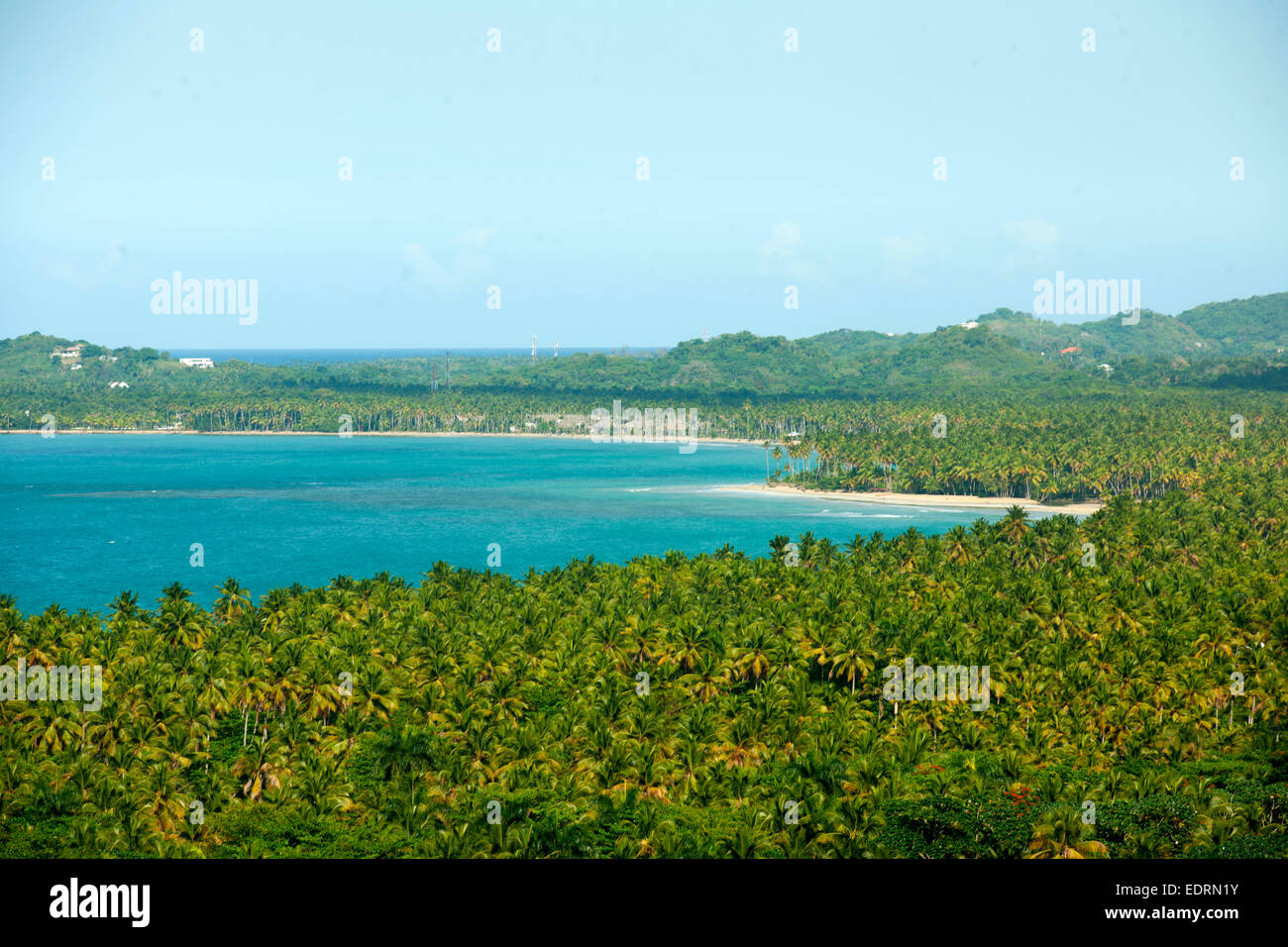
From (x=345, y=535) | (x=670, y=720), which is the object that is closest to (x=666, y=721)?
(x=670, y=720)

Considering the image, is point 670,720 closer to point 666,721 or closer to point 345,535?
point 666,721

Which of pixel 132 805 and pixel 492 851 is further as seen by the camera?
pixel 132 805

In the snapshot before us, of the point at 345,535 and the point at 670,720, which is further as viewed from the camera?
the point at 345,535

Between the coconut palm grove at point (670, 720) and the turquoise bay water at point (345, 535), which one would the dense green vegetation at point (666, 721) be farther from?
the turquoise bay water at point (345, 535)

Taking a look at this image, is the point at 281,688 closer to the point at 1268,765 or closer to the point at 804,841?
the point at 804,841

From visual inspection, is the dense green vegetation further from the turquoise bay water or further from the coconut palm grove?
the turquoise bay water

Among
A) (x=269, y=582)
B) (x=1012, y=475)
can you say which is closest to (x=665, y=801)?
(x=269, y=582)

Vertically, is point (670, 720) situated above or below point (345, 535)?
above

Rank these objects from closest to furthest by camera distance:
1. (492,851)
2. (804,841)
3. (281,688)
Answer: (492,851) < (804,841) < (281,688)

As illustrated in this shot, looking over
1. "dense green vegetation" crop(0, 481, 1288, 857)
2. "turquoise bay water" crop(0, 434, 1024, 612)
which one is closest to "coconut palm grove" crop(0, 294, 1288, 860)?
"dense green vegetation" crop(0, 481, 1288, 857)

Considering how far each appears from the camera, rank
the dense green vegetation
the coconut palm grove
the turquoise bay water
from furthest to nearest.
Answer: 1. the turquoise bay water
2. the dense green vegetation
3. the coconut palm grove
